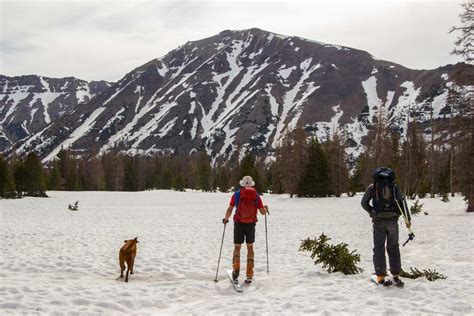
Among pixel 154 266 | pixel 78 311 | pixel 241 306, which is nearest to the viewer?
pixel 78 311

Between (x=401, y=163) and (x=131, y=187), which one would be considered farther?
(x=131, y=187)

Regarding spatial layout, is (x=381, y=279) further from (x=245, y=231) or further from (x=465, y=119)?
(x=465, y=119)

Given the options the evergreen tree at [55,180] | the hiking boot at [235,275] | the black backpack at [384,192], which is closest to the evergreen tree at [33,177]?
the evergreen tree at [55,180]

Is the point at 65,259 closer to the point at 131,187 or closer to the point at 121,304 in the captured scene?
the point at 121,304

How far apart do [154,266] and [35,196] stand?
64.4m

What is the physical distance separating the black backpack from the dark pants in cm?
31

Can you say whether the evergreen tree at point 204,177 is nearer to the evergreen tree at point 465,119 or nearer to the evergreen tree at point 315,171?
the evergreen tree at point 315,171

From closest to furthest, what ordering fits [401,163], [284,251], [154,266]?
[154,266], [284,251], [401,163]

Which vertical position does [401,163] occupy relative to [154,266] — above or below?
above

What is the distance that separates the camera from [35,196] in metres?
70.1

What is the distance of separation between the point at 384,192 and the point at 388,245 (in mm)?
1294

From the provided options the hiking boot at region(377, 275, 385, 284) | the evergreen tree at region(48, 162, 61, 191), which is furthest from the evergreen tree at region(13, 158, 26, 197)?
the hiking boot at region(377, 275, 385, 284)

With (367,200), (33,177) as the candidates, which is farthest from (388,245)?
(33,177)

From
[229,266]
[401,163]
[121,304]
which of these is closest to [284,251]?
[229,266]
